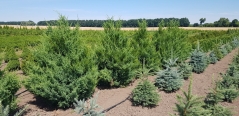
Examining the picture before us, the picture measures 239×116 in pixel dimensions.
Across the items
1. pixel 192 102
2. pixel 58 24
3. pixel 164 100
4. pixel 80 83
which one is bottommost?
pixel 164 100

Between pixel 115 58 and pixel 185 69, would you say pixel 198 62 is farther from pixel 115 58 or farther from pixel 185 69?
pixel 115 58

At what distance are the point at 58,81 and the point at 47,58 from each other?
3.14 ft

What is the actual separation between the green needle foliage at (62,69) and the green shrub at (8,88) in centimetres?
Result: 80

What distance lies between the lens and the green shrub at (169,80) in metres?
9.32

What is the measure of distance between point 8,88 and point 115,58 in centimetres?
502

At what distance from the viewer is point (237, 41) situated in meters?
31.4

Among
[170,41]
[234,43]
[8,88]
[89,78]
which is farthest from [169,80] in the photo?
[234,43]

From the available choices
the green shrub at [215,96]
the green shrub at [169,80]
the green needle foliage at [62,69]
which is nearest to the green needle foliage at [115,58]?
the green shrub at [169,80]

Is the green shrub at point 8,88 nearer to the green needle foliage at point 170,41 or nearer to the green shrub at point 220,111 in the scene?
the green shrub at point 220,111

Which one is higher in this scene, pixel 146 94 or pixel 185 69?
pixel 185 69

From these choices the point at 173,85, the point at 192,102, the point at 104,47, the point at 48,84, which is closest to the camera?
the point at 192,102

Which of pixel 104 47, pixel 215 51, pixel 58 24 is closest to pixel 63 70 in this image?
pixel 58 24

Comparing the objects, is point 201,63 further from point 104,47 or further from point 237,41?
point 237,41

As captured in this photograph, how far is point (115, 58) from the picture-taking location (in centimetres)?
1043
